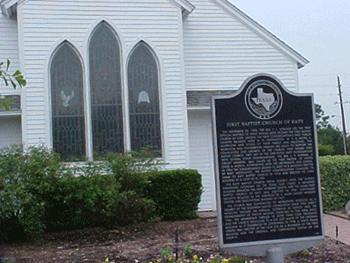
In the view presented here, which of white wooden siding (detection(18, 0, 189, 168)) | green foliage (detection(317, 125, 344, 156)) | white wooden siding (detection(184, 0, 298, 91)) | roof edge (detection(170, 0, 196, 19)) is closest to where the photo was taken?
white wooden siding (detection(18, 0, 189, 168))

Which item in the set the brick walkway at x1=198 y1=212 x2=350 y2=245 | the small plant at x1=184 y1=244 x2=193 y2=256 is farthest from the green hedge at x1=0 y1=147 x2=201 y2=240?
the brick walkway at x1=198 y1=212 x2=350 y2=245

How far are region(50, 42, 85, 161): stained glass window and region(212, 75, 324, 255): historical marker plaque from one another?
7.42m

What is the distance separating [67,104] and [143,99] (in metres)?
1.98

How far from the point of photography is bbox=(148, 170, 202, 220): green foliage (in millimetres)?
12594

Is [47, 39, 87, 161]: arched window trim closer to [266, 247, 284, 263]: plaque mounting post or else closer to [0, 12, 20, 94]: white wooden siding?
[0, 12, 20, 94]: white wooden siding

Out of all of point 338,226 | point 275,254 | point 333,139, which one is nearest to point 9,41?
point 338,226

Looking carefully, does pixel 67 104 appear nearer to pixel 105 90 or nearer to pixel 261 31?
pixel 105 90

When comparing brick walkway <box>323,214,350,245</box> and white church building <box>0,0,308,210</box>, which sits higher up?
white church building <box>0,0,308,210</box>

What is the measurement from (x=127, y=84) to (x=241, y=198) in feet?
25.6

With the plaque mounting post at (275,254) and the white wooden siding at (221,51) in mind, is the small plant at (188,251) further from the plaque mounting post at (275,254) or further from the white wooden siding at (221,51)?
the white wooden siding at (221,51)

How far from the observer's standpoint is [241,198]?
6.34 meters

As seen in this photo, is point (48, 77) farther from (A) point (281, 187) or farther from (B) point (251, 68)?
(A) point (281, 187)

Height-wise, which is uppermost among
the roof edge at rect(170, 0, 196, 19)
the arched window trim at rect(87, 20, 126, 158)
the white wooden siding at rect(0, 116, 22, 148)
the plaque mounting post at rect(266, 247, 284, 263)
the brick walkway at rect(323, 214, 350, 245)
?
the roof edge at rect(170, 0, 196, 19)

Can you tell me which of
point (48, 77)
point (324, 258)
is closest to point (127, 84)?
point (48, 77)
